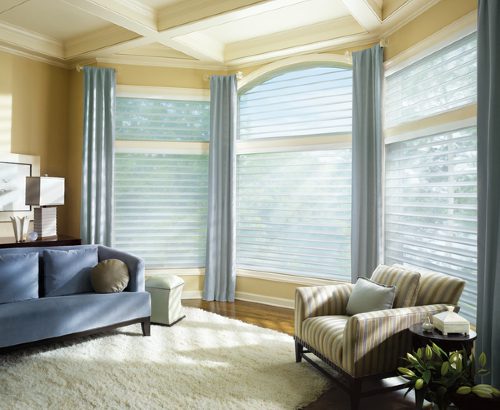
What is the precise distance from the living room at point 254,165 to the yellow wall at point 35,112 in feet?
0.08

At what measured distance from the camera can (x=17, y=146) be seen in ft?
17.0

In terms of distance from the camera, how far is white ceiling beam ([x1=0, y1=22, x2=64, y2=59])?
4.86 m

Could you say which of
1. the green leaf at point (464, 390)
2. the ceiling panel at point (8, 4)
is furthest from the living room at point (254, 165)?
the green leaf at point (464, 390)

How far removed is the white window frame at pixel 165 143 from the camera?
555 cm

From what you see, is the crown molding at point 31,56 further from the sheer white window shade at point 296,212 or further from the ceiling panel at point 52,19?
the sheer white window shade at point 296,212

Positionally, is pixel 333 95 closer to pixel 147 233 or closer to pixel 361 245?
pixel 361 245

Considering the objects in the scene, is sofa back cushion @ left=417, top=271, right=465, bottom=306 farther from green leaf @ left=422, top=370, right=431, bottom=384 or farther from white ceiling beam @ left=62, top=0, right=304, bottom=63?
white ceiling beam @ left=62, top=0, right=304, bottom=63

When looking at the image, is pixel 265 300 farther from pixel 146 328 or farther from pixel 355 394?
pixel 355 394

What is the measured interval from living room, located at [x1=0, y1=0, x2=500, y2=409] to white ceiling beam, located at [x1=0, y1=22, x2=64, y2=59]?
17 millimetres

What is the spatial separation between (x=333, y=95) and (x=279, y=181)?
4.04 ft

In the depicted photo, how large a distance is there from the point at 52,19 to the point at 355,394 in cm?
477

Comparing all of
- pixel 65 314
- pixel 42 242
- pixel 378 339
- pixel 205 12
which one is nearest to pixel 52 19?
pixel 205 12

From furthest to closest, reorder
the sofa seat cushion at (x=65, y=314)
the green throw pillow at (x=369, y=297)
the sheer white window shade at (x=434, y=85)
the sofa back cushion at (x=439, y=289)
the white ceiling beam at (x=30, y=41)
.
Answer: the white ceiling beam at (x=30, y=41) → the sheer white window shade at (x=434, y=85) → the sofa seat cushion at (x=65, y=314) → the green throw pillow at (x=369, y=297) → the sofa back cushion at (x=439, y=289)

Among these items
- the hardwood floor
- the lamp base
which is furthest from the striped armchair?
the lamp base
